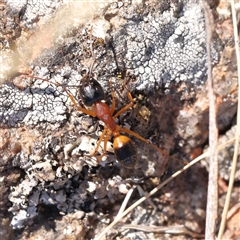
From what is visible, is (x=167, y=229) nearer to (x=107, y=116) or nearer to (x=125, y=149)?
(x=125, y=149)

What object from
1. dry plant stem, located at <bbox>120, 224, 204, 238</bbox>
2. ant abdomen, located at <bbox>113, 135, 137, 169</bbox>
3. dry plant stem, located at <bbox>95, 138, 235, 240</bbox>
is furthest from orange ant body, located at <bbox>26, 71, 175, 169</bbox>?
dry plant stem, located at <bbox>120, 224, 204, 238</bbox>

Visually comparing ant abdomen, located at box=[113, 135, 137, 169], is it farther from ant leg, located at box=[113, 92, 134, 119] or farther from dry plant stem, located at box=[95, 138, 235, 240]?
dry plant stem, located at box=[95, 138, 235, 240]

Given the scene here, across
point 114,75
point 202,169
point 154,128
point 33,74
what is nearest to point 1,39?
point 33,74

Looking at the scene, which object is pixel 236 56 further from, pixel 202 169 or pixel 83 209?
pixel 83 209

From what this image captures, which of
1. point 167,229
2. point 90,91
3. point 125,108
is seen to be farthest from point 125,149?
point 167,229

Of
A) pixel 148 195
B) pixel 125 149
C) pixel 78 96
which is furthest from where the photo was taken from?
pixel 148 195

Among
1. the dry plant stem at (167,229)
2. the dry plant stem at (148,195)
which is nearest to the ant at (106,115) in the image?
the dry plant stem at (148,195)
